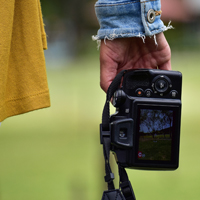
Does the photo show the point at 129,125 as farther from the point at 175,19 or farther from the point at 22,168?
the point at 175,19

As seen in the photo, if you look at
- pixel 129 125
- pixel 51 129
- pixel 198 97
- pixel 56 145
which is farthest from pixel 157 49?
pixel 198 97

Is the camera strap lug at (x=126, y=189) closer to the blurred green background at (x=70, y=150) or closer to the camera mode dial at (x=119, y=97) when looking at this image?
the camera mode dial at (x=119, y=97)

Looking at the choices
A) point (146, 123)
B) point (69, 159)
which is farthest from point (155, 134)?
point (69, 159)

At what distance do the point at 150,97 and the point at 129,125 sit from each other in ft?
0.23

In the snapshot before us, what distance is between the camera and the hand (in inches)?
31.3

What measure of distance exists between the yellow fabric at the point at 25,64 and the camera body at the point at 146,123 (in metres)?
0.13

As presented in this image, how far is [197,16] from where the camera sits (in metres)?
8.33

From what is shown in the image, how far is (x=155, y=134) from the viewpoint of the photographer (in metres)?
0.73

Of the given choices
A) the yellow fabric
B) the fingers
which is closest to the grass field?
the fingers

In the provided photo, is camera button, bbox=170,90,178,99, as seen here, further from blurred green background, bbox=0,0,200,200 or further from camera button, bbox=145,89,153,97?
blurred green background, bbox=0,0,200,200

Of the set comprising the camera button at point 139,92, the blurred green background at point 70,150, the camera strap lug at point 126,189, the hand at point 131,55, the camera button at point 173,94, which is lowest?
the blurred green background at point 70,150

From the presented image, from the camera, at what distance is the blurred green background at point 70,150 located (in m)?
2.25

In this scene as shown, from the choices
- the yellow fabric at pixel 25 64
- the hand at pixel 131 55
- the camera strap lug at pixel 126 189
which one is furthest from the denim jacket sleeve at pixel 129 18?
the camera strap lug at pixel 126 189

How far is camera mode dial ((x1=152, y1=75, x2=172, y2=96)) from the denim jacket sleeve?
3.4 inches
